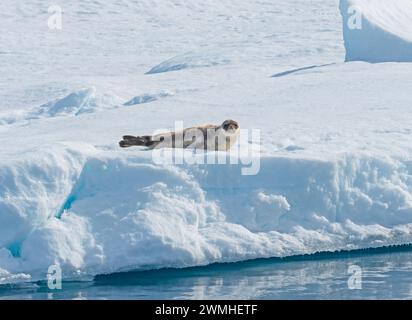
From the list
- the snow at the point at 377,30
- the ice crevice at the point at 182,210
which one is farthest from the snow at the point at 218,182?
the snow at the point at 377,30

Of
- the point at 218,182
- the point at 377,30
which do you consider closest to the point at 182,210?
the point at 218,182

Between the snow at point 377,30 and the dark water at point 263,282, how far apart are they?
6246 mm

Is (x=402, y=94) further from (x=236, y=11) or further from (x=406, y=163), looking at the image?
(x=236, y=11)

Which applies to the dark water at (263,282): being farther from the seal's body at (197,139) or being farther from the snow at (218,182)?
the seal's body at (197,139)

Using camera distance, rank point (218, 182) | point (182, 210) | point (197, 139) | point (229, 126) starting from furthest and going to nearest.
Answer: point (197, 139) < point (229, 126) < point (218, 182) < point (182, 210)

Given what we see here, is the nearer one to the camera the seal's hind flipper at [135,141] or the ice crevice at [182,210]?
the ice crevice at [182,210]

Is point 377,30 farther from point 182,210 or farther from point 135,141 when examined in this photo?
point 182,210

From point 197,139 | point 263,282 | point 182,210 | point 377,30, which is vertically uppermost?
point 377,30

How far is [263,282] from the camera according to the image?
5930 millimetres

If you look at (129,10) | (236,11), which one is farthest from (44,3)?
(236,11)

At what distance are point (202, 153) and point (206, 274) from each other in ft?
3.12

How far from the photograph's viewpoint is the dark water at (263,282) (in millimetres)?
5629

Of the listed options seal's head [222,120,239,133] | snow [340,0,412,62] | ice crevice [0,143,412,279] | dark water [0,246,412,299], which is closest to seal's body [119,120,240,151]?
seal's head [222,120,239,133]

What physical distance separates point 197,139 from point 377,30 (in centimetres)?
609
